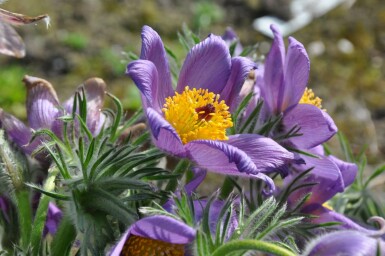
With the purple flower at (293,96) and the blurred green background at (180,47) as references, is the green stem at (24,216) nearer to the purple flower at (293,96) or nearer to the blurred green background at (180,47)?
the purple flower at (293,96)

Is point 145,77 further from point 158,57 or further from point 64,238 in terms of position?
point 64,238

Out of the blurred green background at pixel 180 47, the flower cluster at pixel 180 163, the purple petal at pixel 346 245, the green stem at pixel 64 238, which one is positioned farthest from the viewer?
the blurred green background at pixel 180 47

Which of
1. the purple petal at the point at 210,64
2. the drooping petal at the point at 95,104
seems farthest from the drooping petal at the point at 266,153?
the drooping petal at the point at 95,104

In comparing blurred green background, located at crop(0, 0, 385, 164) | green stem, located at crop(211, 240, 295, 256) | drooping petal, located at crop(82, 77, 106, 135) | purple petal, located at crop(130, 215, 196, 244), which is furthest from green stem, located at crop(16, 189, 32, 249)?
blurred green background, located at crop(0, 0, 385, 164)

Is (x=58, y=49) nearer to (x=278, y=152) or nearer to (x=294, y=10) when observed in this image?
(x=294, y=10)

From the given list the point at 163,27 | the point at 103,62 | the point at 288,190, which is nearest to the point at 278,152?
the point at 288,190

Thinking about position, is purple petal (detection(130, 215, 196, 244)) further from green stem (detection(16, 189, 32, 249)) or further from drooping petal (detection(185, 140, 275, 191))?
green stem (detection(16, 189, 32, 249))

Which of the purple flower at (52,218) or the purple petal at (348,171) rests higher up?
the purple petal at (348,171)

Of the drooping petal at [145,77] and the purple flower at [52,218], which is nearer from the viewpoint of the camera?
the drooping petal at [145,77]

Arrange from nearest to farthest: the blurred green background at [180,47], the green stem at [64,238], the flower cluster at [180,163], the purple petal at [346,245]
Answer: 1. the purple petal at [346,245]
2. the flower cluster at [180,163]
3. the green stem at [64,238]
4. the blurred green background at [180,47]
